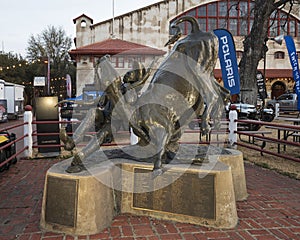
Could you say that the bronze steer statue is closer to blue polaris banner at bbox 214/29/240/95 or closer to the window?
blue polaris banner at bbox 214/29/240/95

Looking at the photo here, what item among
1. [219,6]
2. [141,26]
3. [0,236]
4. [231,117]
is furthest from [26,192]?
[219,6]

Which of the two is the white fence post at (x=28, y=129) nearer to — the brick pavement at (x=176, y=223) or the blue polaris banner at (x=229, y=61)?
the brick pavement at (x=176, y=223)

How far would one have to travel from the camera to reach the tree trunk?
16.0 m

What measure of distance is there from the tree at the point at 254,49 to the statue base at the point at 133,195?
13.3 m

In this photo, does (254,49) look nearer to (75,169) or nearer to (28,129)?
(28,129)

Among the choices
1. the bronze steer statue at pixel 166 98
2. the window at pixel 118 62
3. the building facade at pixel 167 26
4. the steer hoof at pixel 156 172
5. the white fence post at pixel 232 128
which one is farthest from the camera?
the building facade at pixel 167 26

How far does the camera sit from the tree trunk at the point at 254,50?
16.0m

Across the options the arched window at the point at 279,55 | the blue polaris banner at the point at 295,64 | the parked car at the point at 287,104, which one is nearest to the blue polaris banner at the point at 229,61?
the blue polaris banner at the point at 295,64

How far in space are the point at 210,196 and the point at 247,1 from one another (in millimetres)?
34657

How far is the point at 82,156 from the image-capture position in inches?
146

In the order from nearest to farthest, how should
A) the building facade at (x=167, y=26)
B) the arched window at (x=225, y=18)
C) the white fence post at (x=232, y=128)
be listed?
1. the white fence post at (x=232, y=128)
2. the building facade at (x=167, y=26)
3. the arched window at (x=225, y=18)

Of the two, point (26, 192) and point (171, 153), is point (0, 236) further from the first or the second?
point (171, 153)

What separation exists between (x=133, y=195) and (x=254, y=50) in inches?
563

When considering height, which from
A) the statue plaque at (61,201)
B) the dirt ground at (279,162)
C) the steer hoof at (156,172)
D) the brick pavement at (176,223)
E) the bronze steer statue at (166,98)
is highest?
the bronze steer statue at (166,98)
